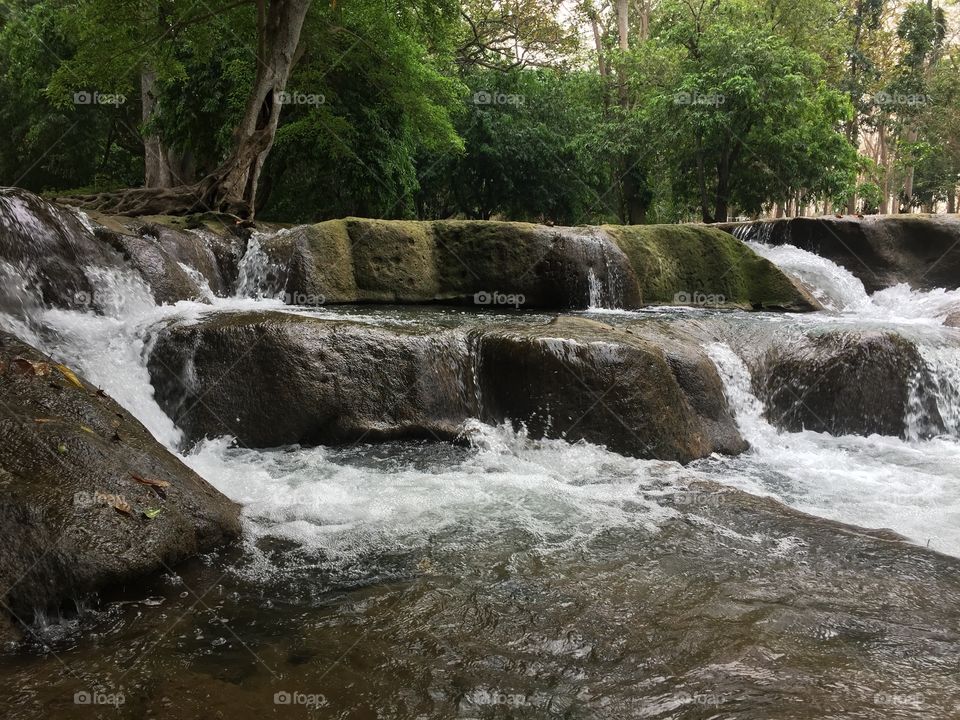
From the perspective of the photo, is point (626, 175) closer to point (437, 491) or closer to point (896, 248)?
point (896, 248)

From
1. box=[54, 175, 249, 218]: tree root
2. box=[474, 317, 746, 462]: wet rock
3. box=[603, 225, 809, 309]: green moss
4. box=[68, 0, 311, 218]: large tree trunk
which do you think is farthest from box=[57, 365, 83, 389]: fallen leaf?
box=[603, 225, 809, 309]: green moss

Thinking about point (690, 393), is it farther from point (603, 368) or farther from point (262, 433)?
point (262, 433)

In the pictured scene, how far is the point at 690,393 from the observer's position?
6.67 meters

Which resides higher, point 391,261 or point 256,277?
point 391,261

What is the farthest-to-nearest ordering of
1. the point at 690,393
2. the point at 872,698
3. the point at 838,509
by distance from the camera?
the point at 690,393 → the point at 838,509 → the point at 872,698

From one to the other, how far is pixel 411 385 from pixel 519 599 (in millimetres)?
3227

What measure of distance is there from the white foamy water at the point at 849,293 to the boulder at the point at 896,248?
29cm

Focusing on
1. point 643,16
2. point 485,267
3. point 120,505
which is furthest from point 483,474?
point 643,16

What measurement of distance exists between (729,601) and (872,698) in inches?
31.4

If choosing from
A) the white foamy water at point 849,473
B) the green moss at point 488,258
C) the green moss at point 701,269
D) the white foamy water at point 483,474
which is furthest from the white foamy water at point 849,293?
the white foamy water at point 849,473

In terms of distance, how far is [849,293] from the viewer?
42.4ft

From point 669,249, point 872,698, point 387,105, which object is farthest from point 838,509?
point 387,105

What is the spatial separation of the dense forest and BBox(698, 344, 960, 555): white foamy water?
8.39 metres

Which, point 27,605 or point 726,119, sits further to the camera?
point 726,119
